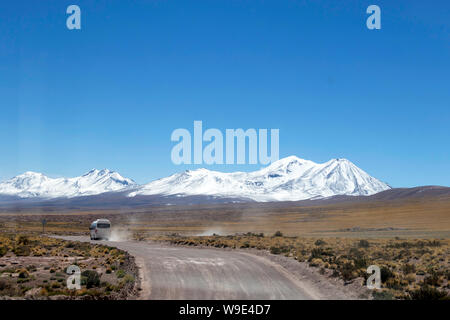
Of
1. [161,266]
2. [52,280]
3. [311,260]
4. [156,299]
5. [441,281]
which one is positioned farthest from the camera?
[311,260]

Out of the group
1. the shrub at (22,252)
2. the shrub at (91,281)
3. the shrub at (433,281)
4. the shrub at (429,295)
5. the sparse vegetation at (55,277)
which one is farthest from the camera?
the shrub at (22,252)

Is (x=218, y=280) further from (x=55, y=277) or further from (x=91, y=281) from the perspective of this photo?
(x=55, y=277)

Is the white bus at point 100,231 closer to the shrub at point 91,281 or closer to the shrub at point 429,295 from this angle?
the shrub at point 91,281

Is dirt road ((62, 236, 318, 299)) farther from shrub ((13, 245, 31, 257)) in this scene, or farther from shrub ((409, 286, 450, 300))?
shrub ((13, 245, 31, 257))

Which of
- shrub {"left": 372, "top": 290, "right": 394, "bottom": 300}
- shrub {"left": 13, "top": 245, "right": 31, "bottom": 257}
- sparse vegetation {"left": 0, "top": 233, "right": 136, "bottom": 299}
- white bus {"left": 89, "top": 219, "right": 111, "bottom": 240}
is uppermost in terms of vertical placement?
shrub {"left": 372, "top": 290, "right": 394, "bottom": 300}

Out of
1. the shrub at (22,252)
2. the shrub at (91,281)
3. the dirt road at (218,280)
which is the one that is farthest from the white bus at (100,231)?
the shrub at (91,281)

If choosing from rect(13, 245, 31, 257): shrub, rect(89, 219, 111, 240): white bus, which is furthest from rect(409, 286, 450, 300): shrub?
rect(89, 219, 111, 240): white bus
